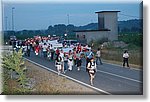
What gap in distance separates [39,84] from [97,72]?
0.61 meters

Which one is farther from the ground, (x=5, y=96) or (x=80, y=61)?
(x=80, y=61)

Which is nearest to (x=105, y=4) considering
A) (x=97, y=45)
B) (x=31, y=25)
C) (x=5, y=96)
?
(x=97, y=45)

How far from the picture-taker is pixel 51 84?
566cm

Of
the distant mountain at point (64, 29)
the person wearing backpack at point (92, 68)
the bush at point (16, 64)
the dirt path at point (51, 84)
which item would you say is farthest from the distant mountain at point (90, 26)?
the bush at point (16, 64)

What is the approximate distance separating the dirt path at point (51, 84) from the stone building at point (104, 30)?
1.55 ft

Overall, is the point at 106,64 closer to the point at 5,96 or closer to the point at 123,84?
the point at 123,84

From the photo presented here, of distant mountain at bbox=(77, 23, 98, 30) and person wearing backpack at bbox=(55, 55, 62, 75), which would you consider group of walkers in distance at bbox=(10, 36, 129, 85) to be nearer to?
person wearing backpack at bbox=(55, 55, 62, 75)

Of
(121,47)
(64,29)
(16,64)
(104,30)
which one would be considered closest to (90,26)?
(104,30)

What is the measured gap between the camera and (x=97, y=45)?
5734 millimetres

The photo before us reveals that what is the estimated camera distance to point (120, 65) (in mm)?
5656

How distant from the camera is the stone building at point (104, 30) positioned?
5660 mm

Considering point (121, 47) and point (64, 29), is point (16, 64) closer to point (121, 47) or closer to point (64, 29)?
point (64, 29)

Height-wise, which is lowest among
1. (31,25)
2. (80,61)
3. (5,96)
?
(5,96)

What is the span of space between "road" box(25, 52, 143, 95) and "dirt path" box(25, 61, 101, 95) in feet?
A: 0.16
